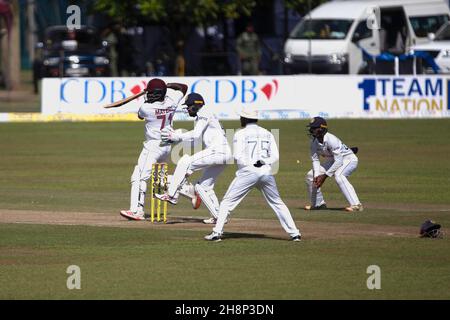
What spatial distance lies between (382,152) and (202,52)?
20.2 meters

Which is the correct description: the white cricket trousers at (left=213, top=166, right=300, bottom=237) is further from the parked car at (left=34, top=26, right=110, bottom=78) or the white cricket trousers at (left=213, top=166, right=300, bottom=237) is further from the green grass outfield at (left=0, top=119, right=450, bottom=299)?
the parked car at (left=34, top=26, right=110, bottom=78)

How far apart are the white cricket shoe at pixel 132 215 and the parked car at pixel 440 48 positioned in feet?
76.3

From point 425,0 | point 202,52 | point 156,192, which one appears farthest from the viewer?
point 202,52

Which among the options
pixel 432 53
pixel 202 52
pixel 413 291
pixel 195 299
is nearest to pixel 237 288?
pixel 195 299

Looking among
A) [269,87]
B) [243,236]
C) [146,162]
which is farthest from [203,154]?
[269,87]

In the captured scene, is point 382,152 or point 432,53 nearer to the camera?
point 382,152

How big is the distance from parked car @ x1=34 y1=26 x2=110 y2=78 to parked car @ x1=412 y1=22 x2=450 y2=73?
1169cm

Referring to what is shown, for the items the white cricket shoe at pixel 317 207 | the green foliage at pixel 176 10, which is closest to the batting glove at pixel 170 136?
the white cricket shoe at pixel 317 207

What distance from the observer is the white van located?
42438mm

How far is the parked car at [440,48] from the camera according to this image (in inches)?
1613

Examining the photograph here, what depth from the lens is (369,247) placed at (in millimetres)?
16375

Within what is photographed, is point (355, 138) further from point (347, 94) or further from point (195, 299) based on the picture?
point (195, 299)

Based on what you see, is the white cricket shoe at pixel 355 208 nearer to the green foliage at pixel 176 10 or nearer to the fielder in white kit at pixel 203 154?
the fielder in white kit at pixel 203 154

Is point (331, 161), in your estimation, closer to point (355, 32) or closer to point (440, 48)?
point (440, 48)
